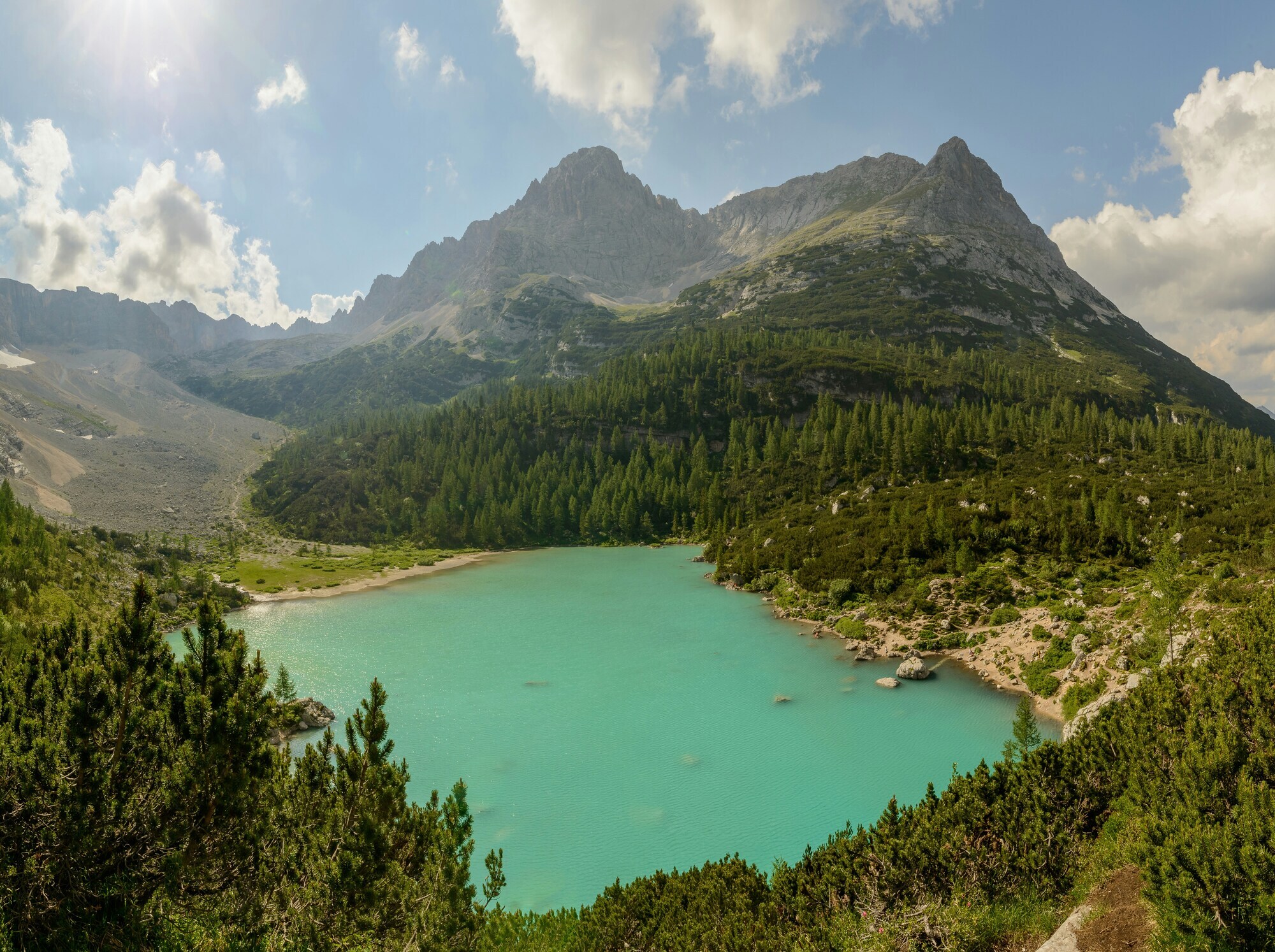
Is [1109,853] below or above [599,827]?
above

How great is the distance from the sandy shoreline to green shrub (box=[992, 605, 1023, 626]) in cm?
7162

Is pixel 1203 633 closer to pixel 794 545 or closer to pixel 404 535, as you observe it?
pixel 794 545

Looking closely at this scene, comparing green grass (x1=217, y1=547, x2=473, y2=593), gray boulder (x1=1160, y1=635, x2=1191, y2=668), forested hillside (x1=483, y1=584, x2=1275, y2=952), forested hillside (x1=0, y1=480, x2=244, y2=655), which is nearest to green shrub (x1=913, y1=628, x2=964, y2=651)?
gray boulder (x1=1160, y1=635, x2=1191, y2=668)

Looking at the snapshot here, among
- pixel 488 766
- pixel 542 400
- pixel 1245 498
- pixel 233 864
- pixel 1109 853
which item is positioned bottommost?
pixel 488 766

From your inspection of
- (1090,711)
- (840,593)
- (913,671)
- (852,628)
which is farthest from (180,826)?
(840,593)

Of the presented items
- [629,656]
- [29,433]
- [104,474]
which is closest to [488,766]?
[629,656]

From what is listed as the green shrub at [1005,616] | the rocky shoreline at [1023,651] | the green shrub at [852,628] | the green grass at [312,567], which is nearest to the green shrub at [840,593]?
the rocky shoreline at [1023,651]

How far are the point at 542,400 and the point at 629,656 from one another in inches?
5429

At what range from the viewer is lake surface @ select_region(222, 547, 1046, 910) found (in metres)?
22.4

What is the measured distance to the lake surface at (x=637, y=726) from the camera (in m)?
22.4

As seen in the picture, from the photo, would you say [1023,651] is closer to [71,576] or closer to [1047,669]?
[1047,669]

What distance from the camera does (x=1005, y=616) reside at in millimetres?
40750

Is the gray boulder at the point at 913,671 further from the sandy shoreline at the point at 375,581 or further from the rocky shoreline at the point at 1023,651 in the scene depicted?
the sandy shoreline at the point at 375,581

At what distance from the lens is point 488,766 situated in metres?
27.9
